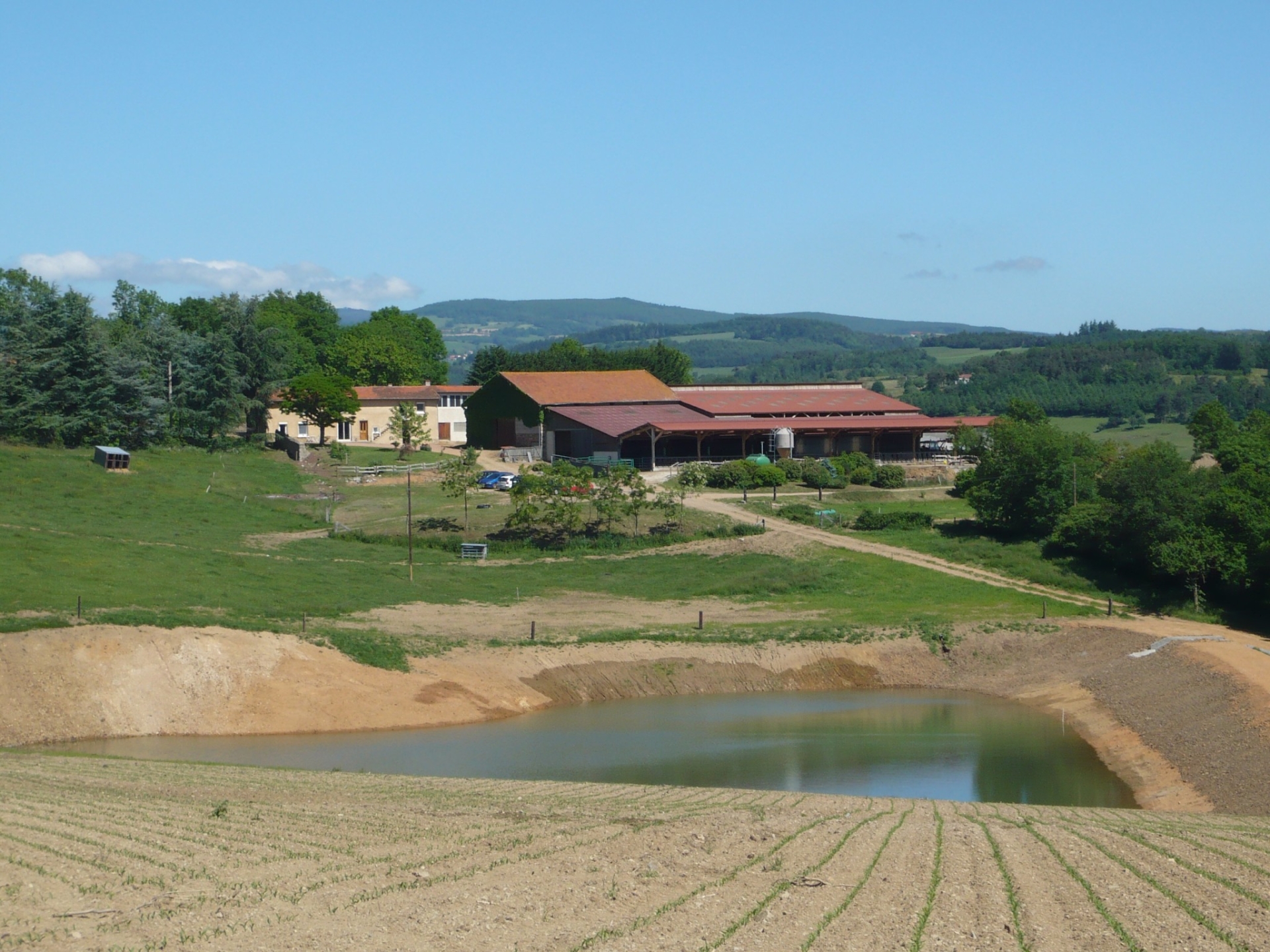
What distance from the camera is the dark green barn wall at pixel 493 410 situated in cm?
8831

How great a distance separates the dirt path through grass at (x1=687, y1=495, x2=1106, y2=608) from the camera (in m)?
55.2

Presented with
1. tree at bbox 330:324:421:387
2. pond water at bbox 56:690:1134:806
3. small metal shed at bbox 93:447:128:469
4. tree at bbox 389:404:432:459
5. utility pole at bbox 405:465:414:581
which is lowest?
pond water at bbox 56:690:1134:806

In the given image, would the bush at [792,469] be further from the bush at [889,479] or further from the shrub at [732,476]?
the bush at [889,479]

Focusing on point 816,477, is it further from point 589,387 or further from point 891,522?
point 589,387

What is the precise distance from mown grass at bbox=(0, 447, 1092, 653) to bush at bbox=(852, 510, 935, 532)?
24.0 feet

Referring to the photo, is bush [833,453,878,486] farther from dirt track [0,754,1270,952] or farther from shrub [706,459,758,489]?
dirt track [0,754,1270,952]

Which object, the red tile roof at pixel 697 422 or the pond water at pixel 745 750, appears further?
the red tile roof at pixel 697 422

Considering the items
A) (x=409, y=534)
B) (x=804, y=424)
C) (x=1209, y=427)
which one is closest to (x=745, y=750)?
(x=409, y=534)

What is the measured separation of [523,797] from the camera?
24953 mm

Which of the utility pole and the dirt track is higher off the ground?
the utility pole

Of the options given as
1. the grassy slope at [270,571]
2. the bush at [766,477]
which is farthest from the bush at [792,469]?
the grassy slope at [270,571]

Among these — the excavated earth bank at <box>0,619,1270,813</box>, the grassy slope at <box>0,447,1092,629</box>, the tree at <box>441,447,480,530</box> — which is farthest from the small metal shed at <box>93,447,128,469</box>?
the excavated earth bank at <box>0,619,1270,813</box>

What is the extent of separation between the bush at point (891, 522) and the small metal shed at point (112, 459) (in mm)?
39753

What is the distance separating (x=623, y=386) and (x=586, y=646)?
169 feet
